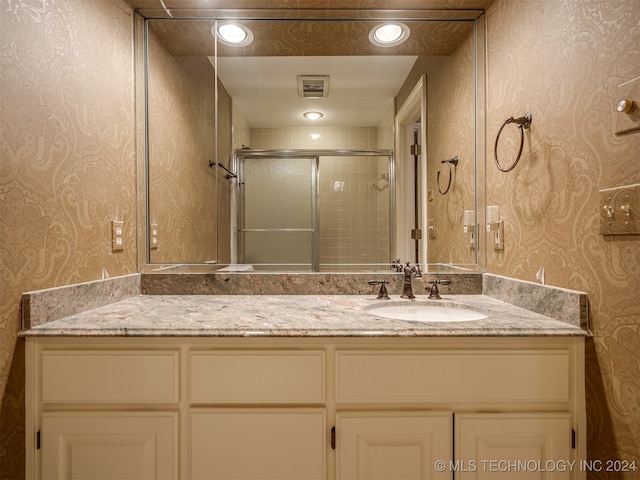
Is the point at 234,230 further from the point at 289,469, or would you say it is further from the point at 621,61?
the point at 621,61

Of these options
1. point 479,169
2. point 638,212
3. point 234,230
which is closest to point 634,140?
point 638,212

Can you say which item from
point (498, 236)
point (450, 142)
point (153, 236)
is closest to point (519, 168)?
point (498, 236)

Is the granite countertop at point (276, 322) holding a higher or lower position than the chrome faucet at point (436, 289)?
lower

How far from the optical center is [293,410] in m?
0.97

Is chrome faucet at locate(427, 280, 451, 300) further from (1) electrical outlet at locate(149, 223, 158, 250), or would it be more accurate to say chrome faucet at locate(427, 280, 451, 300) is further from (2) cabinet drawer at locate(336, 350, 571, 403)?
(1) electrical outlet at locate(149, 223, 158, 250)

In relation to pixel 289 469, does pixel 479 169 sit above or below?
above

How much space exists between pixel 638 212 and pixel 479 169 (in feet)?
2.72

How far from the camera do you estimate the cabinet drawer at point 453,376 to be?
3.18 feet

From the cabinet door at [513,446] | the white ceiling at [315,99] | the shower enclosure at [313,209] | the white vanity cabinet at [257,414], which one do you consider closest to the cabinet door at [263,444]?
the white vanity cabinet at [257,414]

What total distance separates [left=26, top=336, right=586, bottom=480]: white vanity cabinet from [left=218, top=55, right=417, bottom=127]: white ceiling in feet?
3.29

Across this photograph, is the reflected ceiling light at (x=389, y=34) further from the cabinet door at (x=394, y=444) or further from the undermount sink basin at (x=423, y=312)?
the cabinet door at (x=394, y=444)

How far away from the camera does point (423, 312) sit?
54.9 inches

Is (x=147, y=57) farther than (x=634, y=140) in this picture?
Yes

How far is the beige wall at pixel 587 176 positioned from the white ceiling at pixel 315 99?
54 centimetres
